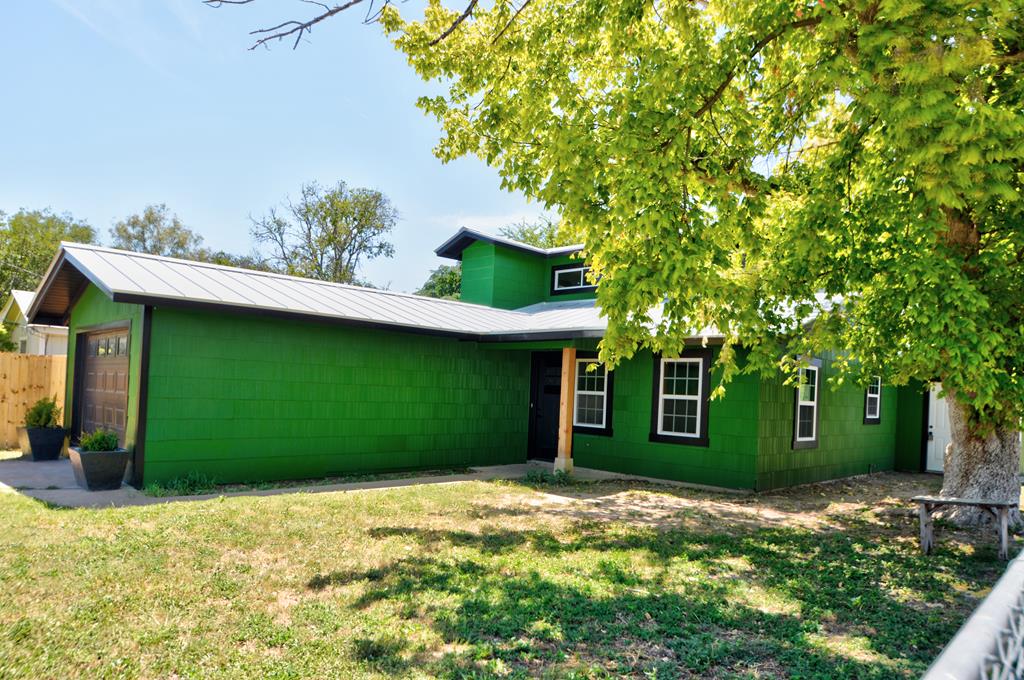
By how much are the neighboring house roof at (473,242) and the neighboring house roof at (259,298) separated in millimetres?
2822

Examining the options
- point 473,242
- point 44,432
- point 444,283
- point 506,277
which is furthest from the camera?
point 444,283

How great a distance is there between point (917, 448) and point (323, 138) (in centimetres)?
3056

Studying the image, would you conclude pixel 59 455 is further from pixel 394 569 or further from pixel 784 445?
pixel 784 445

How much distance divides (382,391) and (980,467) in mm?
8882

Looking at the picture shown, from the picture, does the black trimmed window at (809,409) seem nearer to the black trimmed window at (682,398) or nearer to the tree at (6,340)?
the black trimmed window at (682,398)

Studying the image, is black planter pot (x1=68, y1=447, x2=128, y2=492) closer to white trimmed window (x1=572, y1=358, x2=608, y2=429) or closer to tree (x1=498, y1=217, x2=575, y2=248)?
white trimmed window (x1=572, y1=358, x2=608, y2=429)

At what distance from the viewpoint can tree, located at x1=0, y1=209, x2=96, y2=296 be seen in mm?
35469

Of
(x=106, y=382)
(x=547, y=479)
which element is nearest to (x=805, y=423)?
(x=547, y=479)

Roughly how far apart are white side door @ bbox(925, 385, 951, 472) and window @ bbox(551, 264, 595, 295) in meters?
8.61

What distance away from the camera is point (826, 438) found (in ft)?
41.1

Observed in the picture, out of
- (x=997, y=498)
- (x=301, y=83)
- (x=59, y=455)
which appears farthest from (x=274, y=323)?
(x=301, y=83)

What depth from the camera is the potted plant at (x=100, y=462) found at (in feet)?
27.2

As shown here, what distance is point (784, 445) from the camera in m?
11.2

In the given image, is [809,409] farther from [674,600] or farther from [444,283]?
[444,283]
